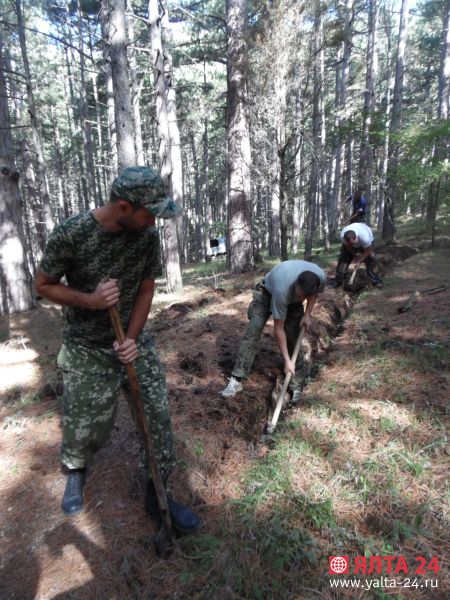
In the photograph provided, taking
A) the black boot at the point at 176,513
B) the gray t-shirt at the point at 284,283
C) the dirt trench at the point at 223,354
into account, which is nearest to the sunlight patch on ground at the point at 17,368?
the dirt trench at the point at 223,354

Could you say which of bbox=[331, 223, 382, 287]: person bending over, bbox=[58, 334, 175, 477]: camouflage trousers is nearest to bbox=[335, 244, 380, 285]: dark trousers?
bbox=[331, 223, 382, 287]: person bending over

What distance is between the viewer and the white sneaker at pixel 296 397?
421cm

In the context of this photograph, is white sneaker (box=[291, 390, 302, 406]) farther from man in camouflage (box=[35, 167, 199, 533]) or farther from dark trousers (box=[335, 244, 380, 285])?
dark trousers (box=[335, 244, 380, 285])

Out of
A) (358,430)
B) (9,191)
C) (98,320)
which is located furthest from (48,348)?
(358,430)

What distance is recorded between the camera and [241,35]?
28.9 ft

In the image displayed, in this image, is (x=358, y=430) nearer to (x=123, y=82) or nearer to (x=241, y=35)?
(x=123, y=82)

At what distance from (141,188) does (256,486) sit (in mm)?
2369

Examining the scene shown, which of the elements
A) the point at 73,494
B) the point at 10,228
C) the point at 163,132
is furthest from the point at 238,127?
the point at 73,494

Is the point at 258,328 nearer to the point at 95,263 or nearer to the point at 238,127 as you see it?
the point at 95,263

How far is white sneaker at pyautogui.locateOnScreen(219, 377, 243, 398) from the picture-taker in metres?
4.05

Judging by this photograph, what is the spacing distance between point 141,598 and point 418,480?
211cm

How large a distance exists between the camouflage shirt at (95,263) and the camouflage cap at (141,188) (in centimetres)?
26

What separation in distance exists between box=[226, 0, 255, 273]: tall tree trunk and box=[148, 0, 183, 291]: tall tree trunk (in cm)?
163

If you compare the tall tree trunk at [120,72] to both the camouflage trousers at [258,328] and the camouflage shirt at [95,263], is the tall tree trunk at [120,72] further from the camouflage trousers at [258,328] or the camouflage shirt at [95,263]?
the camouflage shirt at [95,263]
